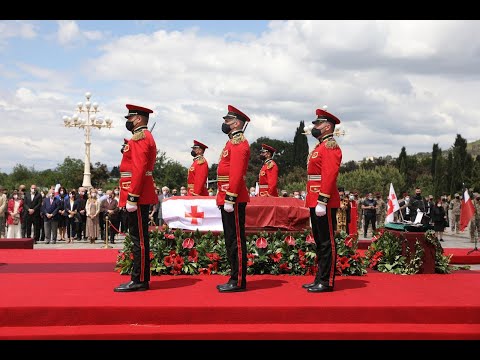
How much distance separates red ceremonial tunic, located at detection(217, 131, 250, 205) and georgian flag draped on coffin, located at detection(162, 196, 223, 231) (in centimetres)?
198

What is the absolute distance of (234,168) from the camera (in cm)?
653

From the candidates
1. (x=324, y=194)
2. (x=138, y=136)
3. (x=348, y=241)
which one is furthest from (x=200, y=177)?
(x=324, y=194)

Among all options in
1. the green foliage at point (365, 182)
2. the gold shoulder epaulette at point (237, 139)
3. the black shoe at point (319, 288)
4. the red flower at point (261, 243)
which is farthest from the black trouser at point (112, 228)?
the green foliage at point (365, 182)

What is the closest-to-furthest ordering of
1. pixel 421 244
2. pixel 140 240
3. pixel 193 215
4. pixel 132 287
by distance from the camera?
pixel 132 287 < pixel 140 240 < pixel 421 244 < pixel 193 215

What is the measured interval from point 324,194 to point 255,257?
178cm

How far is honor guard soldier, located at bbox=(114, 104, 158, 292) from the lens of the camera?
6387mm

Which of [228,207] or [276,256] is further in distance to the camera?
[276,256]

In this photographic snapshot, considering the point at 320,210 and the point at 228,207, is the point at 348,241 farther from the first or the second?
the point at 228,207

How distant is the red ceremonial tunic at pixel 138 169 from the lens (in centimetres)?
638

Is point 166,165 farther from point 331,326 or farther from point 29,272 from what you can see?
point 331,326

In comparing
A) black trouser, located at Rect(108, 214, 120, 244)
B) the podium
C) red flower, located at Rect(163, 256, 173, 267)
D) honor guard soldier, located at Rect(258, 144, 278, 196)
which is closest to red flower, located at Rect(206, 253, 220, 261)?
red flower, located at Rect(163, 256, 173, 267)

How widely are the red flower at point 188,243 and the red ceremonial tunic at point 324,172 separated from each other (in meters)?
1.94

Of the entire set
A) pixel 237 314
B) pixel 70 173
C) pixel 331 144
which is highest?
pixel 70 173

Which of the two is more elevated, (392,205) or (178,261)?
(392,205)
